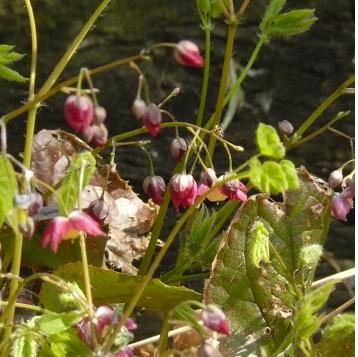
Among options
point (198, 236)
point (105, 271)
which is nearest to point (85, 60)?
point (198, 236)

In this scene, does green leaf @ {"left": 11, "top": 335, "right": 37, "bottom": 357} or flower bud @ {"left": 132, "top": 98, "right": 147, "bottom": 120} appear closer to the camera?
flower bud @ {"left": 132, "top": 98, "right": 147, "bottom": 120}

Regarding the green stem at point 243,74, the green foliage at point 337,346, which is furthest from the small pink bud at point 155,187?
the green foliage at point 337,346

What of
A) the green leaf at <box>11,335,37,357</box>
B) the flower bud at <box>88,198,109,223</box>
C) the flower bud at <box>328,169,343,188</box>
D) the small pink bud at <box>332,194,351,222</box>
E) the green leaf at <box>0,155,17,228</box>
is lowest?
the green leaf at <box>11,335,37,357</box>

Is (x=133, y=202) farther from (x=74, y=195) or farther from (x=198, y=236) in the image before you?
(x=74, y=195)

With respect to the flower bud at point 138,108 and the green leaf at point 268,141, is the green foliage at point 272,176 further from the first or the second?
the flower bud at point 138,108

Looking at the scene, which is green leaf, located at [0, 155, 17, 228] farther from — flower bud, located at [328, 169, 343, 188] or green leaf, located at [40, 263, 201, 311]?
flower bud, located at [328, 169, 343, 188]

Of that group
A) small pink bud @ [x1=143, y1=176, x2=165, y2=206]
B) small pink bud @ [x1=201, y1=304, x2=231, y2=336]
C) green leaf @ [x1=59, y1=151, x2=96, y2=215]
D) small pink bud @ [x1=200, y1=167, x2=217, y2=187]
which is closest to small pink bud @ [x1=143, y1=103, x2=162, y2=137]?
green leaf @ [x1=59, y1=151, x2=96, y2=215]
